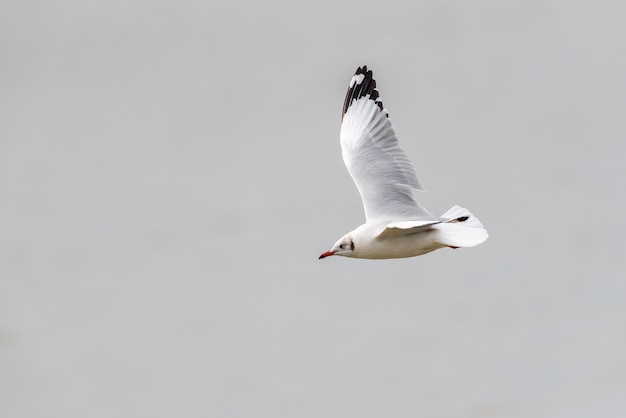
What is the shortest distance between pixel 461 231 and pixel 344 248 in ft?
1.82

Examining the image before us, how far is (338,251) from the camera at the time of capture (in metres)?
5.25

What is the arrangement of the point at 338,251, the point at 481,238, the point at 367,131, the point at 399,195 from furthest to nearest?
1. the point at 367,131
2. the point at 399,195
3. the point at 338,251
4. the point at 481,238

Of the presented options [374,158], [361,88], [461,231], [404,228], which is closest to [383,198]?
[374,158]

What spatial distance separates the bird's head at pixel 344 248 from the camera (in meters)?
5.20

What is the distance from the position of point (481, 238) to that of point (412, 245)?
0.32 m

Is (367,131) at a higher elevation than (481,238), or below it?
higher

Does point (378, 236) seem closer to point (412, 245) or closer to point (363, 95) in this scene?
point (412, 245)

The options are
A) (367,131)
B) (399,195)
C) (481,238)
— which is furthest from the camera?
(367,131)

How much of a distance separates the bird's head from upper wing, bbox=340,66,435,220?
0.24 metres

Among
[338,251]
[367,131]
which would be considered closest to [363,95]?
[367,131]

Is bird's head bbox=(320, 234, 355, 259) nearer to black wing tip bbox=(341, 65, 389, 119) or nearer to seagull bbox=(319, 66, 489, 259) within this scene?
seagull bbox=(319, 66, 489, 259)

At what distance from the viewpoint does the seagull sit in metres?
5.04

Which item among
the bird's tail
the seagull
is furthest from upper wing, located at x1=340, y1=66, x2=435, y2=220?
the bird's tail

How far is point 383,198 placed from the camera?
5559 mm
